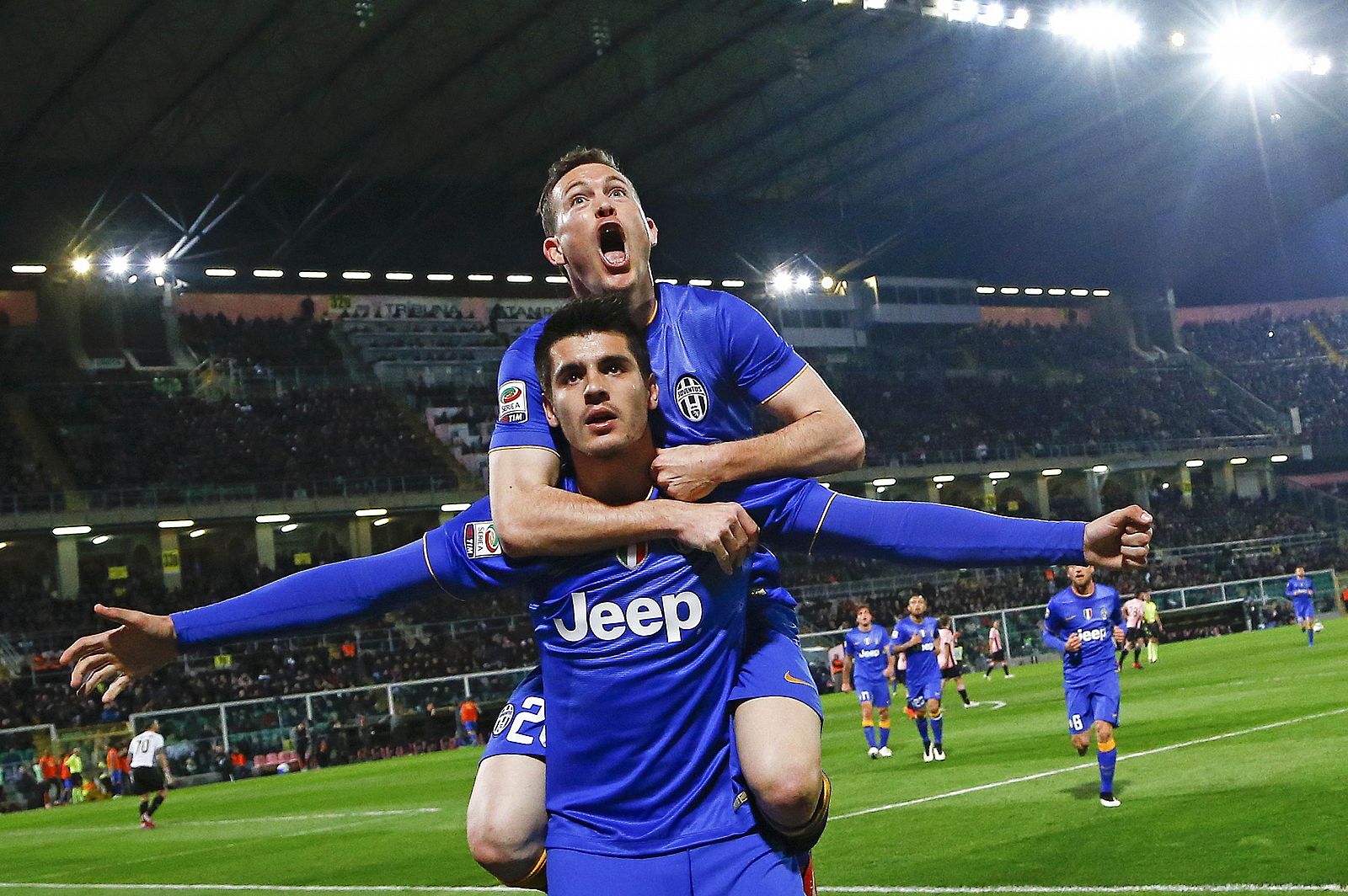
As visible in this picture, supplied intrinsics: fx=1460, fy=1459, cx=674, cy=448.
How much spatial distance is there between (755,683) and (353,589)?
1174 mm

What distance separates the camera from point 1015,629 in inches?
1641

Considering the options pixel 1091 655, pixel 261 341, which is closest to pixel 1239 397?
pixel 261 341

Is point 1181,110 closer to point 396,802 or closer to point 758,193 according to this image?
point 758,193

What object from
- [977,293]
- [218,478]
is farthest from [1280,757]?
[977,293]

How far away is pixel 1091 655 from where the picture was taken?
13617mm

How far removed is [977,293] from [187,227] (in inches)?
1373

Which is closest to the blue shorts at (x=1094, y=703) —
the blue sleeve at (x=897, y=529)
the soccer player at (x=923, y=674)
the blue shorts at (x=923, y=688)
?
the soccer player at (x=923, y=674)

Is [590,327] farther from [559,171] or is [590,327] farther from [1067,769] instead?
[1067,769]

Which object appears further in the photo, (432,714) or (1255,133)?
(1255,133)

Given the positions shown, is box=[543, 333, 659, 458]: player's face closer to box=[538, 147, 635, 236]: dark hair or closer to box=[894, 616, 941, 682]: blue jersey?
box=[538, 147, 635, 236]: dark hair

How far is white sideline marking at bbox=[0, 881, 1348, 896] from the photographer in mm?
8781

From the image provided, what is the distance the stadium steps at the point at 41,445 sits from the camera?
41.8 meters

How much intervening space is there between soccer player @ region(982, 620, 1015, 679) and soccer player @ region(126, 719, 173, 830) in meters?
22.6

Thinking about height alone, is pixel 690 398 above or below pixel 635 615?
above
